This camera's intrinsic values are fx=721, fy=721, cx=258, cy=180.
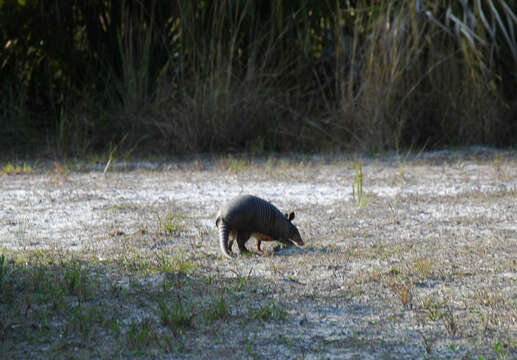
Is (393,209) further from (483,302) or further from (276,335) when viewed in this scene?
(276,335)

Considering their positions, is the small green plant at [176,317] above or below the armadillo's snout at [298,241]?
below

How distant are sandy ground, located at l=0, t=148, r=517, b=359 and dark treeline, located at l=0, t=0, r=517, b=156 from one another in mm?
611

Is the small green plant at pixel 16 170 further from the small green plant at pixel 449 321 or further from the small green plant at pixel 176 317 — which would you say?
the small green plant at pixel 449 321

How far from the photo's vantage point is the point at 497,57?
7574mm

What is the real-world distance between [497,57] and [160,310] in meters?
6.00

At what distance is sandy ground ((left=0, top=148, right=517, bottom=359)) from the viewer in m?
2.37

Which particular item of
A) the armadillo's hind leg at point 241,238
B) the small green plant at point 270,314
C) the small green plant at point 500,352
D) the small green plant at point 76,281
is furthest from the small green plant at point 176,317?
the small green plant at point 500,352

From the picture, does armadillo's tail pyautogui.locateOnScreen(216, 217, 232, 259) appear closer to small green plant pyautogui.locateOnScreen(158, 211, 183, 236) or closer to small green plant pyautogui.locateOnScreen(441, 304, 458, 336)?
small green plant pyautogui.locateOnScreen(158, 211, 183, 236)

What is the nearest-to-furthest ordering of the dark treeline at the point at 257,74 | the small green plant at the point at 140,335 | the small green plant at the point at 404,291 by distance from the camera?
the small green plant at the point at 140,335 → the small green plant at the point at 404,291 → the dark treeline at the point at 257,74

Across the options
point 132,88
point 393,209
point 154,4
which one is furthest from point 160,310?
point 154,4

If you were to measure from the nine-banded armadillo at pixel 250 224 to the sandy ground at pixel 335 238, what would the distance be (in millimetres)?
82

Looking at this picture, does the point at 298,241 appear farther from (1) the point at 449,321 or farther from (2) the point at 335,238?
(1) the point at 449,321

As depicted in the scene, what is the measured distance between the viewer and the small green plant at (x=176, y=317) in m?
2.43

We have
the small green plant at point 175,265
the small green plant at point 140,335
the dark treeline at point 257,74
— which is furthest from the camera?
the dark treeline at point 257,74
